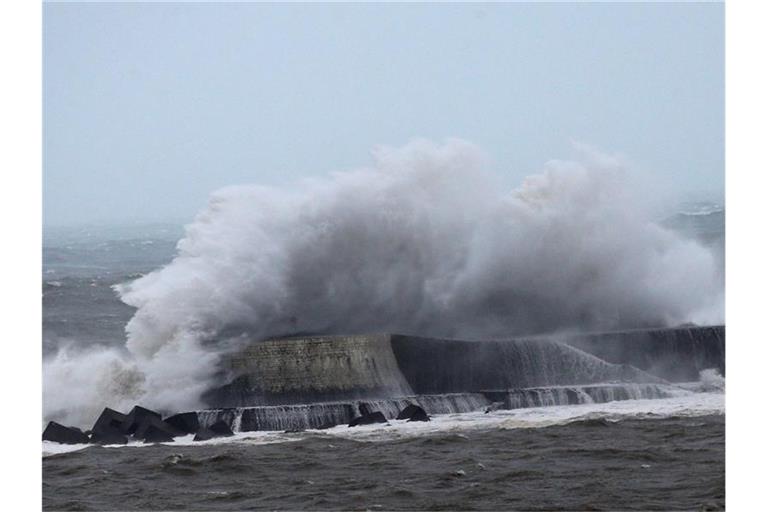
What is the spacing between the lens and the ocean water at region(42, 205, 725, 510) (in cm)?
1523

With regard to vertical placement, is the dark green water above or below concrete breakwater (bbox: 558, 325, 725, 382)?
below

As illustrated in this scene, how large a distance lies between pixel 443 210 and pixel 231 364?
244 inches

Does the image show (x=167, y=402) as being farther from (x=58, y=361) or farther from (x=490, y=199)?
(x=490, y=199)

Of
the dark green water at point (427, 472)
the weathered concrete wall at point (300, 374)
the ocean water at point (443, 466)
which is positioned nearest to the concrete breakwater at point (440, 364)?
the weathered concrete wall at point (300, 374)

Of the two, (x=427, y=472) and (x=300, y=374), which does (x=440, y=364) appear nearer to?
(x=300, y=374)

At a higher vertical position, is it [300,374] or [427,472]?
[300,374]

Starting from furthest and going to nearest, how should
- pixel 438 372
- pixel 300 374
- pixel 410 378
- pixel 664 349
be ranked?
pixel 664 349
pixel 438 372
pixel 410 378
pixel 300 374

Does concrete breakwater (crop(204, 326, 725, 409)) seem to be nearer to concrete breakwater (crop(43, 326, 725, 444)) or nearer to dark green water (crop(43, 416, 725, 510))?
concrete breakwater (crop(43, 326, 725, 444))

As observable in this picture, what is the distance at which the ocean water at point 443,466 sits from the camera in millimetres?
15227

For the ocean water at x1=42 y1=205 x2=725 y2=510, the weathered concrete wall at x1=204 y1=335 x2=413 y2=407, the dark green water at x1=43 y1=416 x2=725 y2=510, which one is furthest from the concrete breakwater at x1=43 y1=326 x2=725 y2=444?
the dark green water at x1=43 y1=416 x2=725 y2=510

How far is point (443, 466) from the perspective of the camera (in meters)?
16.9

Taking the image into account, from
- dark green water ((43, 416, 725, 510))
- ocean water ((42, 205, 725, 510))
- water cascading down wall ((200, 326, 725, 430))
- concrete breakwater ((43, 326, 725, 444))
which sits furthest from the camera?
water cascading down wall ((200, 326, 725, 430))

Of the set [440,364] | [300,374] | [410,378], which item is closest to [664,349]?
[440,364]

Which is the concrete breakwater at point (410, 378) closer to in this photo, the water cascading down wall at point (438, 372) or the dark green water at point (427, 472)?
the water cascading down wall at point (438, 372)
